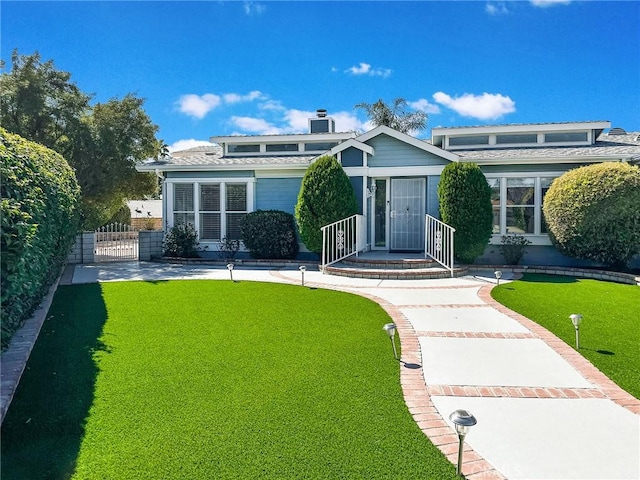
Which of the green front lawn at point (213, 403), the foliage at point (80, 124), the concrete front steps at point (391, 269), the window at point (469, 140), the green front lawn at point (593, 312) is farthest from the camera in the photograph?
the window at point (469, 140)

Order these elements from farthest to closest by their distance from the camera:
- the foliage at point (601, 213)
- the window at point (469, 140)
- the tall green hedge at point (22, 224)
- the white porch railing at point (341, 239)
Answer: the window at point (469, 140), the white porch railing at point (341, 239), the foliage at point (601, 213), the tall green hedge at point (22, 224)

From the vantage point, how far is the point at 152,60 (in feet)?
42.6

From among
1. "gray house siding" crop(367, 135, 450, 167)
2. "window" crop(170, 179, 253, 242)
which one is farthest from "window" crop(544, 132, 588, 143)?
"window" crop(170, 179, 253, 242)

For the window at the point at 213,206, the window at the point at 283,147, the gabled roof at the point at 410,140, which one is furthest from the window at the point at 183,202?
the gabled roof at the point at 410,140

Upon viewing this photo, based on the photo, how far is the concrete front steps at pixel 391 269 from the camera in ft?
35.4

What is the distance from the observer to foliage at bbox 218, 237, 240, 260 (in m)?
14.5

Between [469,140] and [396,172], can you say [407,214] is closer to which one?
[396,172]

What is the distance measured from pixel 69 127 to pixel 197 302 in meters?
11.1

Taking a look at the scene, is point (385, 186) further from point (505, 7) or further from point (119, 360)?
point (119, 360)

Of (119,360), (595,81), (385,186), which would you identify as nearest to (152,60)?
(385,186)

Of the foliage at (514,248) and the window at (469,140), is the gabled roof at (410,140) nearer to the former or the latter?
the window at (469,140)

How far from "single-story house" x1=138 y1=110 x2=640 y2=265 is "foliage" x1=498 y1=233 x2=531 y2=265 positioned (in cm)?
36

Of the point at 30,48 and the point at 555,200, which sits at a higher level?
the point at 30,48

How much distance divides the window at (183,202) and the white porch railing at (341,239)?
5603mm
